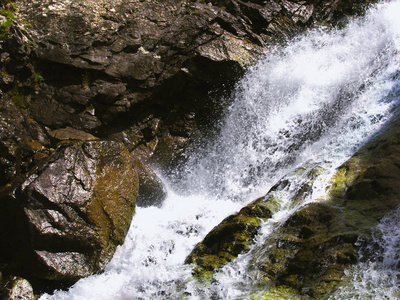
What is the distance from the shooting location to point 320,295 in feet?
10.2

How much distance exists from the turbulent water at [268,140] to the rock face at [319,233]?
0.26 metres

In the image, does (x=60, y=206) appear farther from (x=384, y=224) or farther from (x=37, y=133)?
(x=384, y=224)

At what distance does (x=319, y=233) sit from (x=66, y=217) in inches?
154

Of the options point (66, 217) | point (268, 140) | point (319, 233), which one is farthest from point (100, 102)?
point (319, 233)

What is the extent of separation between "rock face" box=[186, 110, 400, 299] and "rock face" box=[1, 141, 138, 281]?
1.62 m

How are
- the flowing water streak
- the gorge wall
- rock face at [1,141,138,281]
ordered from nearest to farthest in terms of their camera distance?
the flowing water streak < rock face at [1,141,138,281] < the gorge wall

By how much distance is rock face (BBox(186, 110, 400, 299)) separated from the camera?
3.45m

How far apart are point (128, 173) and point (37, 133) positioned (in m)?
2.52

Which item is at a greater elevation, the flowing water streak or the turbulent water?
the turbulent water

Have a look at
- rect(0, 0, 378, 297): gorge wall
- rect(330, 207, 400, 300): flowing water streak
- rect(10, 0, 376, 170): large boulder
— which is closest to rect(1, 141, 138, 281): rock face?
rect(0, 0, 378, 297): gorge wall

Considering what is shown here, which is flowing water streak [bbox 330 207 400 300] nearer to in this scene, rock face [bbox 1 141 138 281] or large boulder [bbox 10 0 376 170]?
rock face [bbox 1 141 138 281]

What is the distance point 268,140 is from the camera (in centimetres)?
775

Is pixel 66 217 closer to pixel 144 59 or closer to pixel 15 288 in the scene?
pixel 15 288

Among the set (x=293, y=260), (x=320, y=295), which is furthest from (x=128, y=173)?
(x=320, y=295)
